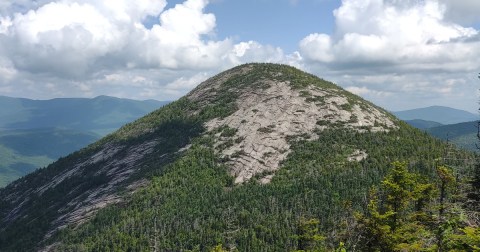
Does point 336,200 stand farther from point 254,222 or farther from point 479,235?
point 479,235

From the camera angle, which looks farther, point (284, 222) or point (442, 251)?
point (284, 222)

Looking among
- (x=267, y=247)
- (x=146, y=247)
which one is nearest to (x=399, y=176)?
(x=267, y=247)

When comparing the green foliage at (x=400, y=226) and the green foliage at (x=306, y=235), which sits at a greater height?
the green foliage at (x=400, y=226)

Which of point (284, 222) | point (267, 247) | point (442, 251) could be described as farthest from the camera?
point (284, 222)

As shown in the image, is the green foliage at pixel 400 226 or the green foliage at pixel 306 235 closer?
the green foliage at pixel 400 226

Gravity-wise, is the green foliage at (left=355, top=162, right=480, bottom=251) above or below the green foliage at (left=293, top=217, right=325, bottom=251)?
above

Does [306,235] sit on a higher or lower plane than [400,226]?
lower

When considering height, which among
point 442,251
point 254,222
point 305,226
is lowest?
point 254,222

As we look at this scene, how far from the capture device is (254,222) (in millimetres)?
198250

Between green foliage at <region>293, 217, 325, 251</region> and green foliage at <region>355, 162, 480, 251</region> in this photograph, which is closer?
green foliage at <region>355, 162, 480, 251</region>

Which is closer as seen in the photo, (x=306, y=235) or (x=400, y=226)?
(x=400, y=226)

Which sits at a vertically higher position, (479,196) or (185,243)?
(479,196)

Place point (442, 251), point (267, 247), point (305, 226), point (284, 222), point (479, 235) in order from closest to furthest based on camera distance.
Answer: point (479, 235) → point (442, 251) → point (305, 226) → point (267, 247) → point (284, 222)

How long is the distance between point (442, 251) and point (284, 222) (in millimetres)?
166932
